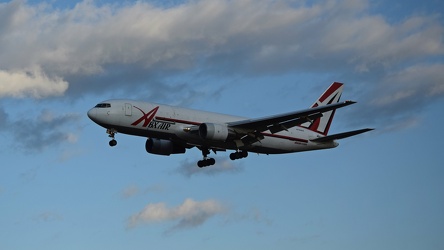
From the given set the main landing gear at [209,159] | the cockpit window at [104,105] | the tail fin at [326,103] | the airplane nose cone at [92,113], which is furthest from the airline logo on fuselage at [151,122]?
the tail fin at [326,103]

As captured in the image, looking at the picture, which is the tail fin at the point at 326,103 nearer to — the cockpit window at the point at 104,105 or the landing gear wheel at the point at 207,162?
the landing gear wheel at the point at 207,162

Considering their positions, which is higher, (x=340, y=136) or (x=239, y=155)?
(x=239, y=155)

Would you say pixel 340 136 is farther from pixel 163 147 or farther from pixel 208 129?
pixel 163 147

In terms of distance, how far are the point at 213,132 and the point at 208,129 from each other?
0.51m

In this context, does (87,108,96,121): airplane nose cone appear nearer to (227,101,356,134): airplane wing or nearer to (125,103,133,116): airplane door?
(125,103,133,116): airplane door

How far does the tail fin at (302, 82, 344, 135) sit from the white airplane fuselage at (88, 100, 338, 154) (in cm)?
658

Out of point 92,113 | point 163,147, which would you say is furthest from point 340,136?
point 92,113

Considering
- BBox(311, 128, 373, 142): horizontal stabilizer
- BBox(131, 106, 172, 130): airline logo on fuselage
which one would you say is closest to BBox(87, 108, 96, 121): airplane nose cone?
BBox(131, 106, 172, 130): airline logo on fuselage

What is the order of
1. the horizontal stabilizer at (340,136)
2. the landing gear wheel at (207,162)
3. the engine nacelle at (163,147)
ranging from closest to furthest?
the horizontal stabilizer at (340,136)
the engine nacelle at (163,147)
the landing gear wheel at (207,162)

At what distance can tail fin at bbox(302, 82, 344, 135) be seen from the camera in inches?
3194

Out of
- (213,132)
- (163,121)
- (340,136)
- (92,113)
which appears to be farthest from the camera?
(340,136)

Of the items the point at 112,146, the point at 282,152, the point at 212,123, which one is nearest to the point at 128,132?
the point at 112,146

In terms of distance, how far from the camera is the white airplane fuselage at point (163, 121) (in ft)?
227

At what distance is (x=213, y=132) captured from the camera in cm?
7081
